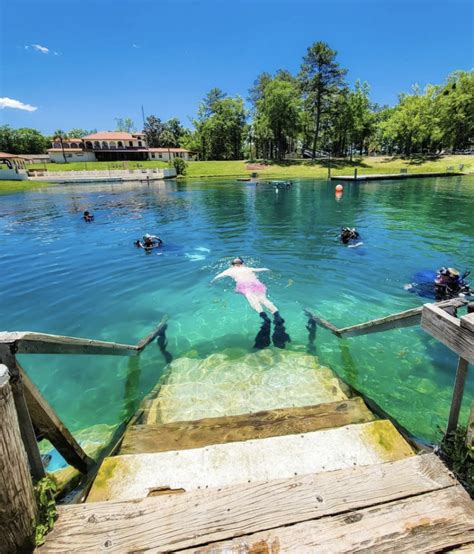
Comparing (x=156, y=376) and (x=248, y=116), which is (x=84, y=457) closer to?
(x=156, y=376)

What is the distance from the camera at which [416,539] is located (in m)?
1.91

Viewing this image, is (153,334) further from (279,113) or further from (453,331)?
(279,113)

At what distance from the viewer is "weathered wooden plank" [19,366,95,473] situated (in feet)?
7.91

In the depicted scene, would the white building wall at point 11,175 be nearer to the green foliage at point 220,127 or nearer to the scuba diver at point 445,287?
the green foliage at point 220,127

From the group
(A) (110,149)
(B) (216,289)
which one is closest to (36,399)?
(B) (216,289)

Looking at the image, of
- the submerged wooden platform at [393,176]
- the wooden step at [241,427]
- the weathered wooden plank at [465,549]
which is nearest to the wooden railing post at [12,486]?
the wooden step at [241,427]

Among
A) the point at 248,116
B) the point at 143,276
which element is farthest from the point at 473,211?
the point at 248,116

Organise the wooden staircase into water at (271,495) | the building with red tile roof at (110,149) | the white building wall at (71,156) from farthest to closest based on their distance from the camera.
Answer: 1. the building with red tile roof at (110,149)
2. the white building wall at (71,156)
3. the wooden staircase into water at (271,495)

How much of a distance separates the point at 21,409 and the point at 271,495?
1.86 meters

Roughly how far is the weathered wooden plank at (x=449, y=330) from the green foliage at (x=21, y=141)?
12242 centimetres

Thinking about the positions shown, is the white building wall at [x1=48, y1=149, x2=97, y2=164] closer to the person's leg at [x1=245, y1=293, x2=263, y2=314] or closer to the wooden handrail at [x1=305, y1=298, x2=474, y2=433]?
the person's leg at [x1=245, y1=293, x2=263, y2=314]

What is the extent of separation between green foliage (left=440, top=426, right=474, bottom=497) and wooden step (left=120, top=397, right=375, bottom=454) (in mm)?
1308

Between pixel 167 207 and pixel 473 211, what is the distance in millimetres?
24876

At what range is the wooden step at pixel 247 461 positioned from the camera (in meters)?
2.69
